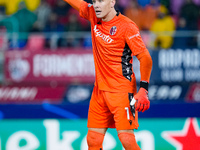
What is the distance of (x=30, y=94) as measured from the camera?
12.7 meters

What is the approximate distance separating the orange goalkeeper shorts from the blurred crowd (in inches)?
298

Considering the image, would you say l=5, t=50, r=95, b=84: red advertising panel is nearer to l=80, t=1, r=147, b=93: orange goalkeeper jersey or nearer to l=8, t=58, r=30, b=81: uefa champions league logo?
l=8, t=58, r=30, b=81: uefa champions league logo

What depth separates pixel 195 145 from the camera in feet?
21.1

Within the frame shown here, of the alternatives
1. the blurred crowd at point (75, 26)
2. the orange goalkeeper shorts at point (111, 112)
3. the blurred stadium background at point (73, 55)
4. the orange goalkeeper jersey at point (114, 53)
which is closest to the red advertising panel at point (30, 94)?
the blurred stadium background at point (73, 55)

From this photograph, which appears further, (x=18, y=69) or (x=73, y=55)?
(x=73, y=55)

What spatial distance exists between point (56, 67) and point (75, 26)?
4.02 feet

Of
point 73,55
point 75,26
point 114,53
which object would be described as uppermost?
point 114,53

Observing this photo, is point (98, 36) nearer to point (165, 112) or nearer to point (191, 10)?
point (165, 112)

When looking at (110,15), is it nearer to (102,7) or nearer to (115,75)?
(102,7)

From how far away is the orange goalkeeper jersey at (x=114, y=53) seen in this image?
5.09 meters

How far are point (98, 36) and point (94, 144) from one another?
1.17 metres

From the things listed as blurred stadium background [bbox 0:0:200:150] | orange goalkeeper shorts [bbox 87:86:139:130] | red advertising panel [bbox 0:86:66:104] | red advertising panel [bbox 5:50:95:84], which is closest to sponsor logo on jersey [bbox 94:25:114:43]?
orange goalkeeper shorts [bbox 87:86:139:130]

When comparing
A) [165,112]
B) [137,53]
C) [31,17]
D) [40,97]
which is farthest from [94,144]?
[31,17]

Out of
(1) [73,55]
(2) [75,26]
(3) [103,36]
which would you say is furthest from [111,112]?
(2) [75,26]
